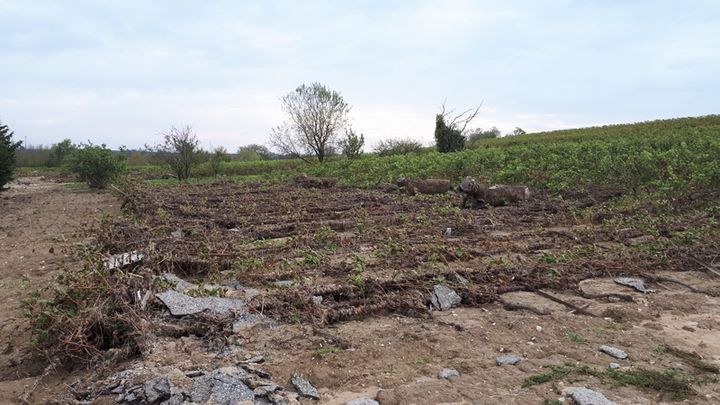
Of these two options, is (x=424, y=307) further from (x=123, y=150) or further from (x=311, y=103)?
(x=311, y=103)

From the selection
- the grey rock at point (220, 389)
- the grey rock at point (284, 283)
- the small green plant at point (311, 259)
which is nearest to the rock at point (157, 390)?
the grey rock at point (220, 389)

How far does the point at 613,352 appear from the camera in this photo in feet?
12.8

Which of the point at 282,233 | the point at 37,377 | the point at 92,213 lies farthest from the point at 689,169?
the point at 92,213

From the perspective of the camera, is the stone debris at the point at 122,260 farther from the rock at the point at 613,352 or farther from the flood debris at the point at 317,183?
the flood debris at the point at 317,183

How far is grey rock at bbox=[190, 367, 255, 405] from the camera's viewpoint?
311 centimetres

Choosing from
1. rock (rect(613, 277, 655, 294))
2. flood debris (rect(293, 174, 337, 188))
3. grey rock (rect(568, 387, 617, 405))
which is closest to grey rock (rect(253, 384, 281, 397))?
grey rock (rect(568, 387, 617, 405))

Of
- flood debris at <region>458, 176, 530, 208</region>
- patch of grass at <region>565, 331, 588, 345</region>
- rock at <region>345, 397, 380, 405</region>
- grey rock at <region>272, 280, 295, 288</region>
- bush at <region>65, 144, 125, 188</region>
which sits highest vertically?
bush at <region>65, 144, 125, 188</region>

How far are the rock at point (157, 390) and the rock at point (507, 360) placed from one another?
2.38m

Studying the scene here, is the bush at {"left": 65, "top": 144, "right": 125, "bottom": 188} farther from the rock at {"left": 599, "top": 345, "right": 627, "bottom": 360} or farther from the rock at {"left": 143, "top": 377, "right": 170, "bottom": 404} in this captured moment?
the rock at {"left": 599, "top": 345, "right": 627, "bottom": 360}

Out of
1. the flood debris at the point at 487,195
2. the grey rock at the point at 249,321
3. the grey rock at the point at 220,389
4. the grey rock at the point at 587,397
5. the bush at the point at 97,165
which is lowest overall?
the grey rock at the point at 587,397

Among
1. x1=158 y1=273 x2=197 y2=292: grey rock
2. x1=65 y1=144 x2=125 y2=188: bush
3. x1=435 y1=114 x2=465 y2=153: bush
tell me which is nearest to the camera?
x1=158 y1=273 x2=197 y2=292: grey rock

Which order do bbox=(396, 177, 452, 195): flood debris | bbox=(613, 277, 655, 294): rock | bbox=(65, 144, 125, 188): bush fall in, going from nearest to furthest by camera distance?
bbox=(613, 277, 655, 294): rock < bbox=(396, 177, 452, 195): flood debris < bbox=(65, 144, 125, 188): bush

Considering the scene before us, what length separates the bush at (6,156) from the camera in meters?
16.8

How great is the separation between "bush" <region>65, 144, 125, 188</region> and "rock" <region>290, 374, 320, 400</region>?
1905cm
